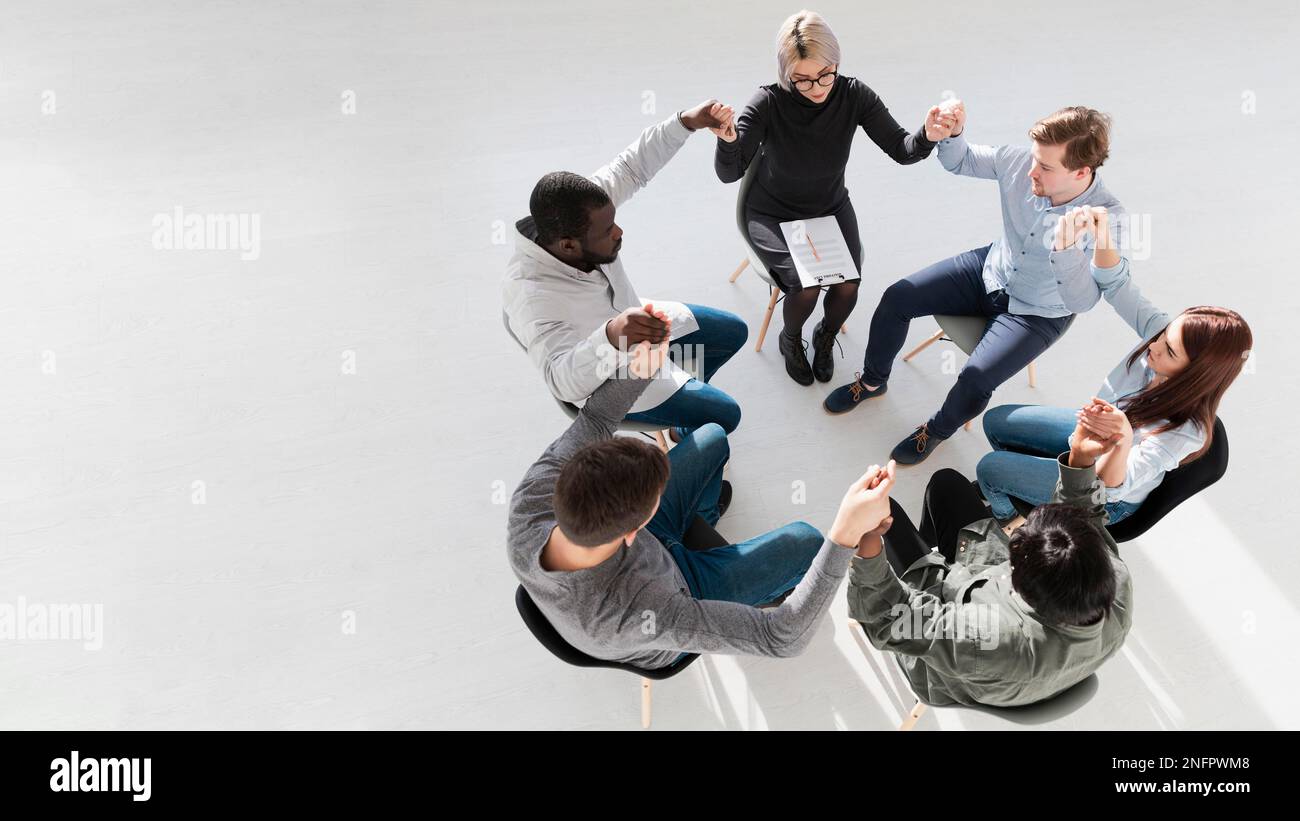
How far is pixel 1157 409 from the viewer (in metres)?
2.16

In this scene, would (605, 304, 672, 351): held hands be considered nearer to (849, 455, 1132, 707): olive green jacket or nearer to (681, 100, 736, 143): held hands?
(849, 455, 1132, 707): olive green jacket

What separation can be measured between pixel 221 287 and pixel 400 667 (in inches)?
74.4

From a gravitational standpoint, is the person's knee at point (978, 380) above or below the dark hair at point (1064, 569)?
above

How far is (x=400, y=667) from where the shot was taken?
265 centimetres

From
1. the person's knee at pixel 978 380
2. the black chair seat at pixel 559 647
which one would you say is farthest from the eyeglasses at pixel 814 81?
the black chair seat at pixel 559 647

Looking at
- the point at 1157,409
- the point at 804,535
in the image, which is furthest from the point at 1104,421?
the point at 804,535

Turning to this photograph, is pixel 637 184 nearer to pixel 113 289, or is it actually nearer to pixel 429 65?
pixel 429 65

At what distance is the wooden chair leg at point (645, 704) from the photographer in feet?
7.78

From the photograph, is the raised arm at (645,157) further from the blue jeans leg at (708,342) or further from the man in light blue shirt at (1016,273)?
the man in light blue shirt at (1016,273)

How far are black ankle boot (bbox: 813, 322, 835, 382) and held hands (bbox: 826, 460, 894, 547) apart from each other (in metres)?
1.46

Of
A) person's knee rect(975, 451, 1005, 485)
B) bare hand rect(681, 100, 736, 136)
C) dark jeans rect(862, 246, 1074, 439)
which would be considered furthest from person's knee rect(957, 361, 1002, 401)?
bare hand rect(681, 100, 736, 136)

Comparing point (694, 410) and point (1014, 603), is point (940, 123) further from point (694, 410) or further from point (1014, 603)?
point (1014, 603)

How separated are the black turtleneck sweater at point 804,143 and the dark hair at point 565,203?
743 millimetres

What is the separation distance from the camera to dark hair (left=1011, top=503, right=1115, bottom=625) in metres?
1.66
